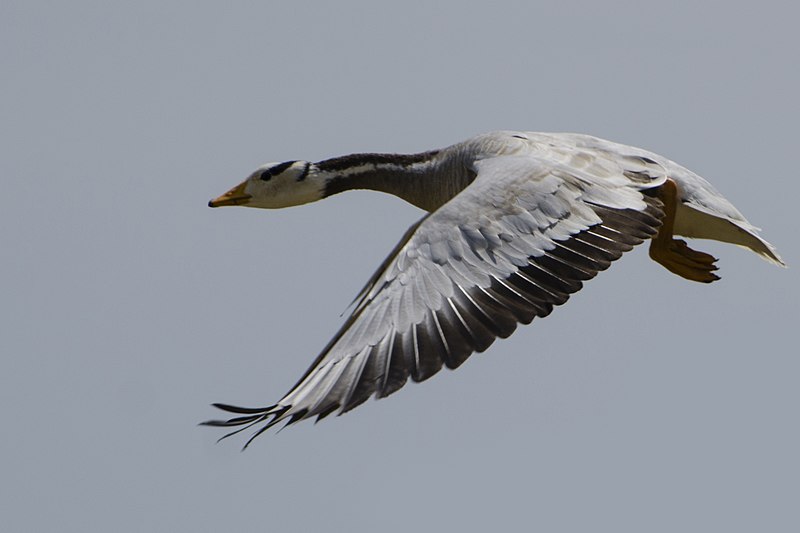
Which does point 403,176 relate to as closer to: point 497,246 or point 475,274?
point 497,246

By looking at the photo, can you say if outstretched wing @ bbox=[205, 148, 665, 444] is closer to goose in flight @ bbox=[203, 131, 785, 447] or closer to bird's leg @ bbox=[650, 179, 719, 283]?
goose in flight @ bbox=[203, 131, 785, 447]

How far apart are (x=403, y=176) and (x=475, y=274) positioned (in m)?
3.57

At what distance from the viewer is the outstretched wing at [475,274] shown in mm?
9469

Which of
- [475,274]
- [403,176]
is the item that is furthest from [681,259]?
[475,274]

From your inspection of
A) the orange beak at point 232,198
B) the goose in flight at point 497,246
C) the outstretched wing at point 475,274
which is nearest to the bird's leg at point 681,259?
the goose in flight at point 497,246

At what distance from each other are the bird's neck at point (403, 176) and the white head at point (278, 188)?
122mm

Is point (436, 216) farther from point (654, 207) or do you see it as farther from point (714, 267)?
point (714, 267)

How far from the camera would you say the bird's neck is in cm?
1316

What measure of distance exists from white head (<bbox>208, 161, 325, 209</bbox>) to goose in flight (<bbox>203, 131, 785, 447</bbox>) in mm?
1205

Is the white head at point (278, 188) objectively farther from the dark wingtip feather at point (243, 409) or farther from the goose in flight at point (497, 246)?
the dark wingtip feather at point (243, 409)

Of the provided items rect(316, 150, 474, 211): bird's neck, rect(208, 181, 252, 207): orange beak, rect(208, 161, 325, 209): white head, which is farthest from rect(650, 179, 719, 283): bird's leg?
A: rect(208, 181, 252, 207): orange beak

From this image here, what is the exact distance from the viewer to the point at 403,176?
13672mm

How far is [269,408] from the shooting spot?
924cm

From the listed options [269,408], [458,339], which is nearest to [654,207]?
[458,339]
